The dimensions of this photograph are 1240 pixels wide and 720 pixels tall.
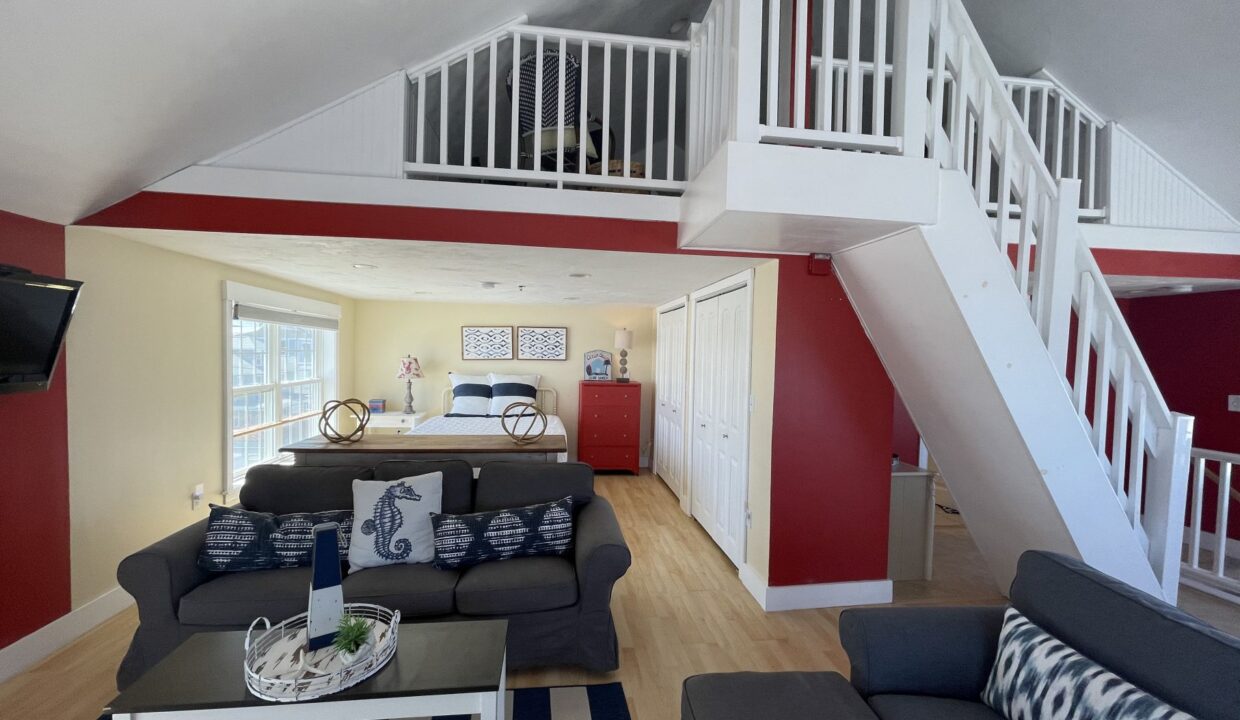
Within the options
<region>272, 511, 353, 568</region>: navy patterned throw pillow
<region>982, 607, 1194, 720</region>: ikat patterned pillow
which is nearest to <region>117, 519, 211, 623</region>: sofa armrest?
<region>272, 511, 353, 568</region>: navy patterned throw pillow

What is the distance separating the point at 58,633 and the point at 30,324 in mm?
1448

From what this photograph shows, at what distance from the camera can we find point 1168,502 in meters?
2.21

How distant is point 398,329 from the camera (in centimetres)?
607

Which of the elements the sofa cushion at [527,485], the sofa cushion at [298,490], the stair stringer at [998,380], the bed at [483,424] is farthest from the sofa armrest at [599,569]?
the bed at [483,424]

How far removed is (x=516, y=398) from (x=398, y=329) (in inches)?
66.1

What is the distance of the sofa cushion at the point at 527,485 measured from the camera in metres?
2.73

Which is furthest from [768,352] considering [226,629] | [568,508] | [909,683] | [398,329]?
[398,329]

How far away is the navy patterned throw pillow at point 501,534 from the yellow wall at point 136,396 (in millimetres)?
1708

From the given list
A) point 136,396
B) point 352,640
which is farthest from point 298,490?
point 352,640

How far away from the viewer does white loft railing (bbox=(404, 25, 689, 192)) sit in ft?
8.28

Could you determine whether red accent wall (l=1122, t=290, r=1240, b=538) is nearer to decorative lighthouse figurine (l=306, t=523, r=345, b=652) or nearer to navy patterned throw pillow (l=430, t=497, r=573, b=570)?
navy patterned throw pillow (l=430, t=497, r=573, b=570)

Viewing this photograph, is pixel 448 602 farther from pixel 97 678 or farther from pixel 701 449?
pixel 701 449

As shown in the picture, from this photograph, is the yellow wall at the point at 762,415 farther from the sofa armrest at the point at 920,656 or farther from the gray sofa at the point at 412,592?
the sofa armrest at the point at 920,656

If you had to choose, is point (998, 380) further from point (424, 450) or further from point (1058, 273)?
point (424, 450)
